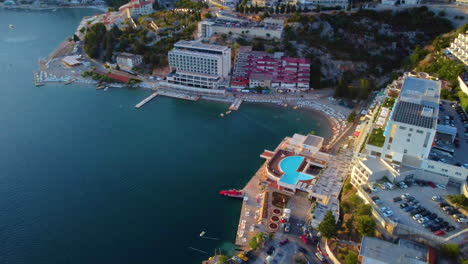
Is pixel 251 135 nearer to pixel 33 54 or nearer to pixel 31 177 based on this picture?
pixel 31 177

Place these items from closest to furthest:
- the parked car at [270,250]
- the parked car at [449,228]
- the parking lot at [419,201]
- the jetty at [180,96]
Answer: the parked car at [449,228] < the parking lot at [419,201] < the parked car at [270,250] < the jetty at [180,96]

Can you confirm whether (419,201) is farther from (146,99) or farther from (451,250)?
(146,99)

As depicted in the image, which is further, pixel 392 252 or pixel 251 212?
pixel 251 212

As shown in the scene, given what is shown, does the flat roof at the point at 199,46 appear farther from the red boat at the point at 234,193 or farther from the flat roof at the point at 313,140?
the red boat at the point at 234,193

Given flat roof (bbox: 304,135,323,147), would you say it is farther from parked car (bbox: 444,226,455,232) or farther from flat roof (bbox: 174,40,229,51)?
flat roof (bbox: 174,40,229,51)

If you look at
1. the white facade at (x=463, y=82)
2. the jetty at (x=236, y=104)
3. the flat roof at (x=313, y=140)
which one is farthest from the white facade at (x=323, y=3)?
the flat roof at (x=313, y=140)

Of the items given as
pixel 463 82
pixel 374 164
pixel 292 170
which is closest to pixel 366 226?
pixel 374 164

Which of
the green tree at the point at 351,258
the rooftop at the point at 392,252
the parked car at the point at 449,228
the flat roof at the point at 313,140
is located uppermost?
the flat roof at the point at 313,140
